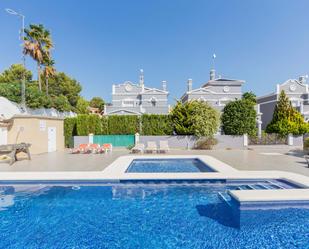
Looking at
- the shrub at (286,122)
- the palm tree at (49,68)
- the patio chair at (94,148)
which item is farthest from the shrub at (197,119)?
the palm tree at (49,68)

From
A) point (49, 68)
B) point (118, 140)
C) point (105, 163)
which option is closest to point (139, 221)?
point (105, 163)

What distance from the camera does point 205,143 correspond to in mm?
18234

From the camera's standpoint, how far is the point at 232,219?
511 centimetres

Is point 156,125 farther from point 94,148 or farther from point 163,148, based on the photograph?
point 94,148

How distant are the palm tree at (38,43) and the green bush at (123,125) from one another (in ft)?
49.5

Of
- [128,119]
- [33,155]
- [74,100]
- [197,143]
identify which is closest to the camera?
[33,155]

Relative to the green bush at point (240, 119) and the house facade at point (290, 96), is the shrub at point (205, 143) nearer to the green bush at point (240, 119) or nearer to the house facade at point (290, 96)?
the green bush at point (240, 119)

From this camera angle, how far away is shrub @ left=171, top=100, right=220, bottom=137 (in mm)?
18188

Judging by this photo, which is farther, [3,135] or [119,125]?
[119,125]

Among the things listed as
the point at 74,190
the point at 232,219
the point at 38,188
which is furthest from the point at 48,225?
the point at 232,219

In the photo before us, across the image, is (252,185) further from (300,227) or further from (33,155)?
(33,155)

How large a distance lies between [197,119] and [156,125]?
414 centimetres

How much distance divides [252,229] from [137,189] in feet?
12.6

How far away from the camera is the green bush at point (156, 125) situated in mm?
19641
